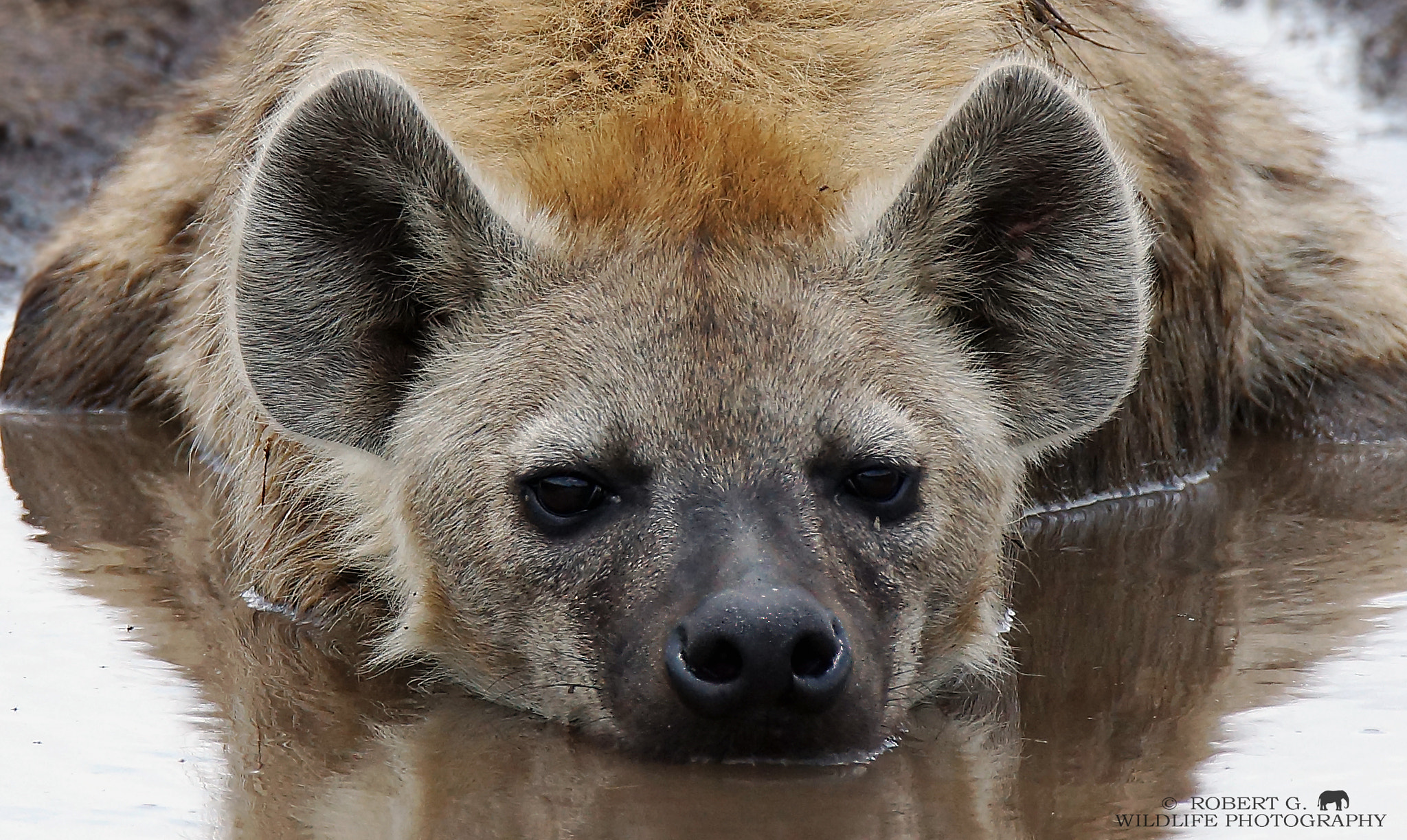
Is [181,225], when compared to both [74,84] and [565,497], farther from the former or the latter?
[74,84]

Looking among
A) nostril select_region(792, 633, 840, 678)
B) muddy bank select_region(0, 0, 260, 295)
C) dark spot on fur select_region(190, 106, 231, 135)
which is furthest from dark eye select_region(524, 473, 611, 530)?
muddy bank select_region(0, 0, 260, 295)

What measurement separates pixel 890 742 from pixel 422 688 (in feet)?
2.59

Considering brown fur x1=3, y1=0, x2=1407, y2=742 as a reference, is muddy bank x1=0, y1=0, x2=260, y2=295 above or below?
below

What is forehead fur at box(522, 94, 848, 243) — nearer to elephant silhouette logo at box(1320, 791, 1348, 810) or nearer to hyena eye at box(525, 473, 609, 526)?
hyena eye at box(525, 473, 609, 526)

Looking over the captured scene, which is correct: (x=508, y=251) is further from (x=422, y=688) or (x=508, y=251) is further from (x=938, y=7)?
(x=938, y=7)

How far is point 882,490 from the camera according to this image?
2.83 meters

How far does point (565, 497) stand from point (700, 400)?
25cm

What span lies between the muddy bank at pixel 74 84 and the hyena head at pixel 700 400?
3651 millimetres

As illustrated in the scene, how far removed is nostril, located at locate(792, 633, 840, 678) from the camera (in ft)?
8.19

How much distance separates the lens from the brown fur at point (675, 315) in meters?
2.79

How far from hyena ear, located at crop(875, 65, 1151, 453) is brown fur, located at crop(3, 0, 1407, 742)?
29mm

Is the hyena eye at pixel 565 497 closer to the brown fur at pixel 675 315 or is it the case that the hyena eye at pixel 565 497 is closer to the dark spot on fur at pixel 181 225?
the brown fur at pixel 675 315

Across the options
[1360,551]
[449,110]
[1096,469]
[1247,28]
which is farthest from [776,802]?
[1247,28]

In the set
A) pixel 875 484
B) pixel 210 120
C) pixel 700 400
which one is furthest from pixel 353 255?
pixel 210 120
